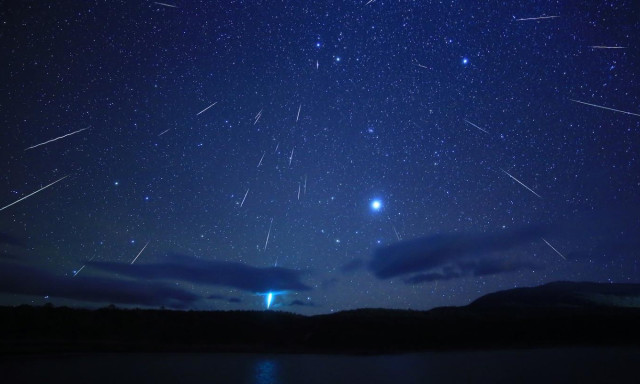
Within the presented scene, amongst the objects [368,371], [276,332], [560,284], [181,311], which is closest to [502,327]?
[276,332]

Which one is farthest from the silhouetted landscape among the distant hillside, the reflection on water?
the distant hillside

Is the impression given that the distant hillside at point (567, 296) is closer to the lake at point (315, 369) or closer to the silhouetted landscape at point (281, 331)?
the silhouetted landscape at point (281, 331)

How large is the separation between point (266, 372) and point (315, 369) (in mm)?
1955

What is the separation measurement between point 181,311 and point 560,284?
68501mm

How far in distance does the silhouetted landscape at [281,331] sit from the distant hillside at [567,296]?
1691cm

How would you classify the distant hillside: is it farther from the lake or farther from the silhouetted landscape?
the lake

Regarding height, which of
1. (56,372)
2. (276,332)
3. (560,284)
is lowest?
(56,372)

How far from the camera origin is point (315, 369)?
1421 centimetres

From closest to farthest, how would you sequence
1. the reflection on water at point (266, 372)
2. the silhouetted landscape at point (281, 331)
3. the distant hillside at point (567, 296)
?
the reflection on water at point (266, 372)
the silhouetted landscape at point (281, 331)
the distant hillside at point (567, 296)

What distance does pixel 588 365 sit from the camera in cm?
1580

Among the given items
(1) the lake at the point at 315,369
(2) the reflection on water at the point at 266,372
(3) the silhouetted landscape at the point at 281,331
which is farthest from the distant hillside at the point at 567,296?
(2) the reflection on water at the point at 266,372

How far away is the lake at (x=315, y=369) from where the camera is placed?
1211cm

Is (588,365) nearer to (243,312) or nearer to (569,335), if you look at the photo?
(569,335)

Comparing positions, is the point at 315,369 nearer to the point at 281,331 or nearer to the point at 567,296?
the point at 281,331
